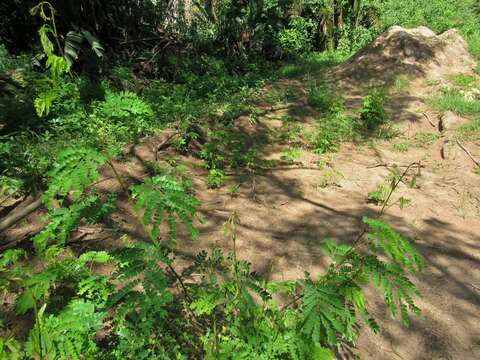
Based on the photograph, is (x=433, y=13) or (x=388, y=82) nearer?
(x=388, y=82)

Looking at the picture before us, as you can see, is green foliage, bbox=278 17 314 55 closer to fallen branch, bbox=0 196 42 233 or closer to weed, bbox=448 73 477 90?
weed, bbox=448 73 477 90

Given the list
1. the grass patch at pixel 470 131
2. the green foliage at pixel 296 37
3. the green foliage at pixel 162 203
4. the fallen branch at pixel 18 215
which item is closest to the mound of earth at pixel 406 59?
the grass patch at pixel 470 131

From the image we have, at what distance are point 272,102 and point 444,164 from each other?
3698 mm

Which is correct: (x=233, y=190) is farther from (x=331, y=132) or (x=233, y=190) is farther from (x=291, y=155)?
(x=331, y=132)

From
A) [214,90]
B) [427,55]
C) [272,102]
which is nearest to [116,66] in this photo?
[214,90]

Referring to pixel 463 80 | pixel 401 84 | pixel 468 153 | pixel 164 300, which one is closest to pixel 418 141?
pixel 468 153

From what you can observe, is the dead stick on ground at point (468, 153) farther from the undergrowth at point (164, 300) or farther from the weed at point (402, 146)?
the undergrowth at point (164, 300)

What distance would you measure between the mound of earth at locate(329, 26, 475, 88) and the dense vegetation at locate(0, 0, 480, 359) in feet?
3.08

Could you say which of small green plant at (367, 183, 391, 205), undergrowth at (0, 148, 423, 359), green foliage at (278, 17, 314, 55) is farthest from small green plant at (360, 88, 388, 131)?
green foliage at (278, 17, 314, 55)

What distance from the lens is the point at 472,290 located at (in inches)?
118

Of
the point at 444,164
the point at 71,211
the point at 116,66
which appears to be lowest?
the point at 444,164

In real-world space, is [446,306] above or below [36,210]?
below

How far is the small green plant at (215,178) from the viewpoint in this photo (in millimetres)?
4457

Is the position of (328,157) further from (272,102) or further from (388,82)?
(388,82)
